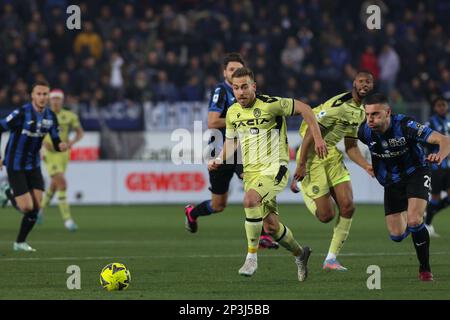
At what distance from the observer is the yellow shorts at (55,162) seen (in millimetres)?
19759

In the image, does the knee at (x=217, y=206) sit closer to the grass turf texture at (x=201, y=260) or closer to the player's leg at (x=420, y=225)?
the grass turf texture at (x=201, y=260)

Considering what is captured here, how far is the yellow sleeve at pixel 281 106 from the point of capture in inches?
432

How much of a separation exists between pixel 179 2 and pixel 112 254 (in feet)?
53.5

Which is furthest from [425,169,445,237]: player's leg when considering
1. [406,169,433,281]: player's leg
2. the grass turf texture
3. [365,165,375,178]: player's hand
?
[406,169,433,281]: player's leg

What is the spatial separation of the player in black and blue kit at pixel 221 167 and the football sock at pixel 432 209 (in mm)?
3729

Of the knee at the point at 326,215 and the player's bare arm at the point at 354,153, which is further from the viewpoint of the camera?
the knee at the point at 326,215

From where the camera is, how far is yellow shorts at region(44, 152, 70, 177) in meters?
19.8

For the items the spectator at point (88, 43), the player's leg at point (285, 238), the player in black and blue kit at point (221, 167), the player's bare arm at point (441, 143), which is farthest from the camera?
the spectator at point (88, 43)

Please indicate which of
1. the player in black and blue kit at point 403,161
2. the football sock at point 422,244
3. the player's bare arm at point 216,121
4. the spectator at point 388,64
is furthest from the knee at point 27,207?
the spectator at point 388,64

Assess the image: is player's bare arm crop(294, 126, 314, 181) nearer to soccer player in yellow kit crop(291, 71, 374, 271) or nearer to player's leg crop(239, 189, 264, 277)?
soccer player in yellow kit crop(291, 71, 374, 271)

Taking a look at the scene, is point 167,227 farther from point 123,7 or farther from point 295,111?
point 123,7

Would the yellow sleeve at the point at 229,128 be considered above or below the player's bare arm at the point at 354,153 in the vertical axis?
above

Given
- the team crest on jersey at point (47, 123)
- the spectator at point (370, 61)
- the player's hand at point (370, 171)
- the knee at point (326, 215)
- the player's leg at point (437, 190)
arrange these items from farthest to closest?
the spectator at point (370, 61)
the player's leg at point (437, 190)
the team crest on jersey at point (47, 123)
the knee at point (326, 215)
the player's hand at point (370, 171)

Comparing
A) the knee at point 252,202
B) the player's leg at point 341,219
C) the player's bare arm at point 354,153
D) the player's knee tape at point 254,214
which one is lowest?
the player's leg at point 341,219
